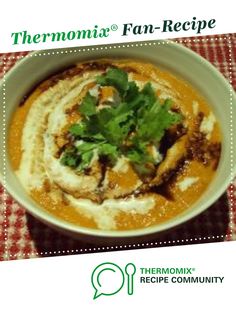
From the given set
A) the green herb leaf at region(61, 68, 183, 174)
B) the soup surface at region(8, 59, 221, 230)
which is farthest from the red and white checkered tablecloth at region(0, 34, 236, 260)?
the green herb leaf at region(61, 68, 183, 174)

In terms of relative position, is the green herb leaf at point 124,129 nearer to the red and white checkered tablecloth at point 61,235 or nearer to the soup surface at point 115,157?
the soup surface at point 115,157

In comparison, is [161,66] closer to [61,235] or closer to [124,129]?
[124,129]

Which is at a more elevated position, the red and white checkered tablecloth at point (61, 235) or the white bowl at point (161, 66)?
the white bowl at point (161, 66)

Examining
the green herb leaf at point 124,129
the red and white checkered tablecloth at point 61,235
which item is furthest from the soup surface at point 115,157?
the red and white checkered tablecloth at point 61,235

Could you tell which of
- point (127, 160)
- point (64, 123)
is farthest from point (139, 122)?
point (64, 123)

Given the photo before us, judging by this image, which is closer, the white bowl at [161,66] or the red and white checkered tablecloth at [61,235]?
the white bowl at [161,66]

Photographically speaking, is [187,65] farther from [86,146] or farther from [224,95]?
[86,146]
